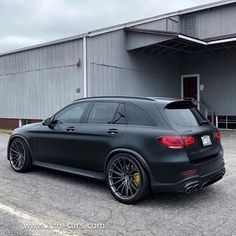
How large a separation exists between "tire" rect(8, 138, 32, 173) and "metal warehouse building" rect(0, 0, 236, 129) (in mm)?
6609

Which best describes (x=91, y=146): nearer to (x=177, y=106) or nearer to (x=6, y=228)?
(x=177, y=106)

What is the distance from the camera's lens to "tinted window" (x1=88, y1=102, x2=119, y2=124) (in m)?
5.83

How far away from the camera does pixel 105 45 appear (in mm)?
14250

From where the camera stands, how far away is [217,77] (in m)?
17.7

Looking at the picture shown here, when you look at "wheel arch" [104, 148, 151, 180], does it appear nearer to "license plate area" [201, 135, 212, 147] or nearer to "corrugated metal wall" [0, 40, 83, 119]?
"license plate area" [201, 135, 212, 147]

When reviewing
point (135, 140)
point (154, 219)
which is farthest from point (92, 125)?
point (154, 219)

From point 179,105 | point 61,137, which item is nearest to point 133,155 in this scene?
point 179,105

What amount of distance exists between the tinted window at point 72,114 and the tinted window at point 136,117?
1.07 metres

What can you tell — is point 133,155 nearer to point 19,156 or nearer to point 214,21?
point 19,156

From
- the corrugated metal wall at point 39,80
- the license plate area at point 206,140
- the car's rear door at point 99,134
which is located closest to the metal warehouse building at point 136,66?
the corrugated metal wall at point 39,80

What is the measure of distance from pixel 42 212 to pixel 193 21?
48.3 ft

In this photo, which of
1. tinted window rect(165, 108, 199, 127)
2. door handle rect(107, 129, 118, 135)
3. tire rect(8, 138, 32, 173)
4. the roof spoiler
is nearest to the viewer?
tinted window rect(165, 108, 199, 127)

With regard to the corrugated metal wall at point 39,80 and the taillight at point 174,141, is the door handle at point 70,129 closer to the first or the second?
the taillight at point 174,141

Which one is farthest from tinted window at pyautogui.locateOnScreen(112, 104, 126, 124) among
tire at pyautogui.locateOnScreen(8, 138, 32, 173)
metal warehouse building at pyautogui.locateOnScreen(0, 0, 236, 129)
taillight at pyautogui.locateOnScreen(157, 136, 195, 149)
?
metal warehouse building at pyautogui.locateOnScreen(0, 0, 236, 129)
